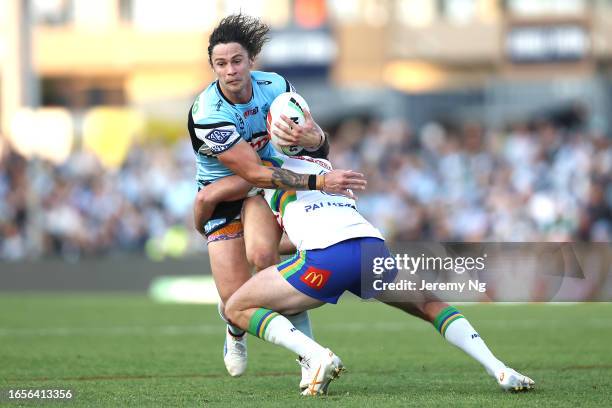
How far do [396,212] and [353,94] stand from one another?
5.38m

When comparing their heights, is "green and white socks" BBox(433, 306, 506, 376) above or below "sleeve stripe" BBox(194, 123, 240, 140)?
below

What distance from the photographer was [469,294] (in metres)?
7.02

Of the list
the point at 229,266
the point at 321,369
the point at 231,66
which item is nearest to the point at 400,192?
the point at 229,266

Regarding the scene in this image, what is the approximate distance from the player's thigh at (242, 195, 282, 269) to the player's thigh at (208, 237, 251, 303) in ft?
1.09

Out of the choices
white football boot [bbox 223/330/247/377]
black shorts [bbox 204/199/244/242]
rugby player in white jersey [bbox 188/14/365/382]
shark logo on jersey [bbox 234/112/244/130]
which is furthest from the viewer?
black shorts [bbox 204/199/244/242]

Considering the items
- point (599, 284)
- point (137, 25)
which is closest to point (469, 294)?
point (599, 284)

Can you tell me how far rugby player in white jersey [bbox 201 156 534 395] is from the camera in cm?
665

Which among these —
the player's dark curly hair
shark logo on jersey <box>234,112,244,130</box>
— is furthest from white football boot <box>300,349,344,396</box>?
the player's dark curly hair

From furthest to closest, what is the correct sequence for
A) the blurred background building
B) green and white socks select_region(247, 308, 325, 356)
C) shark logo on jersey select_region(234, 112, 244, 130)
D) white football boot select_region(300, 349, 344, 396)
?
the blurred background building → shark logo on jersey select_region(234, 112, 244, 130) → green and white socks select_region(247, 308, 325, 356) → white football boot select_region(300, 349, 344, 396)

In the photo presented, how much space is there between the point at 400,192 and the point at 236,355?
11.6 meters

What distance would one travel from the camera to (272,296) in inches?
267

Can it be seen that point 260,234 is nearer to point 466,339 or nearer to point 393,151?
point 466,339

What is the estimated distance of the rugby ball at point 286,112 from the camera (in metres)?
7.07

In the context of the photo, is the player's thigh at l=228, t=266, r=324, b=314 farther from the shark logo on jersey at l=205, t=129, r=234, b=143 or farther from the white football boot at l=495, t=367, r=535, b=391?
the white football boot at l=495, t=367, r=535, b=391
